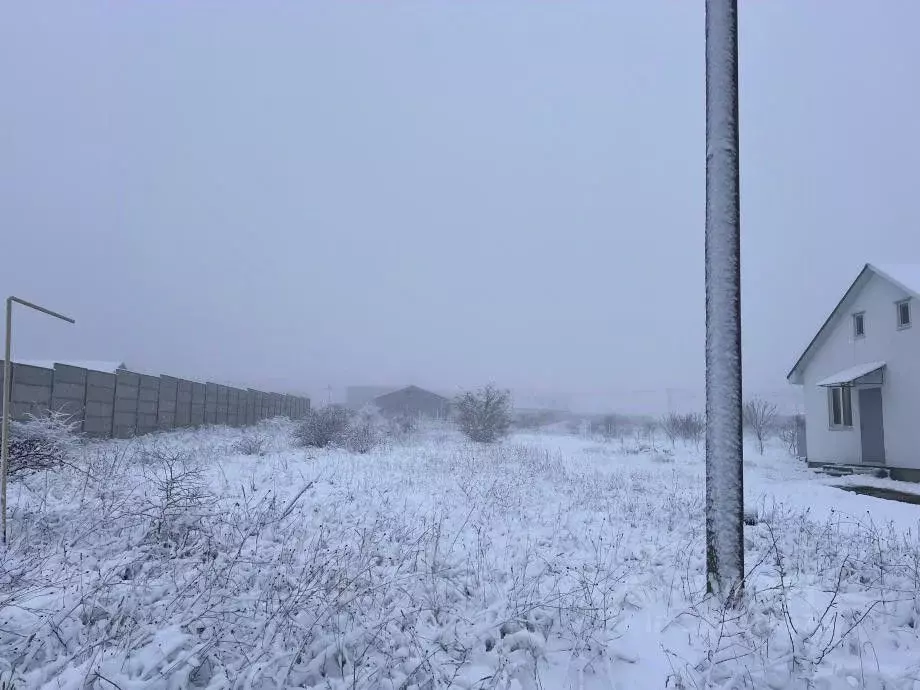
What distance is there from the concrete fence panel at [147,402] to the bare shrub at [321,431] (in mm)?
4577

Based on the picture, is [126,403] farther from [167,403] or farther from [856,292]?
[856,292]

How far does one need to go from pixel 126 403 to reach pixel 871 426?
21952 mm

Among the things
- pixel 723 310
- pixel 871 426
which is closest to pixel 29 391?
pixel 723 310

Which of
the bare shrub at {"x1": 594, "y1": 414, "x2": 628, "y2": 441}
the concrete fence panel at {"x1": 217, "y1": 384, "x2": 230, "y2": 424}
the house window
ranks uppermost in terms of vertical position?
the house window

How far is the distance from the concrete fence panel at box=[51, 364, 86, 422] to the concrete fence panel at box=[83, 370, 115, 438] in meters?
0.27

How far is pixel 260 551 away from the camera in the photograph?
432cm

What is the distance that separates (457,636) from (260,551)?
1.93m

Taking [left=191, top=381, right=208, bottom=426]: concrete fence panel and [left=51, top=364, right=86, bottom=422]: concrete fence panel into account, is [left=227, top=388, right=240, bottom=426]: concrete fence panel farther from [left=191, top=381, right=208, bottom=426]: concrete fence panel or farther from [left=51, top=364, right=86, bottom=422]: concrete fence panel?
[left=51, top=364, right=86, bottom=422]: concrete fence panel

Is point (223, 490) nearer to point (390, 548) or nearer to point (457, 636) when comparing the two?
point (390, 548)

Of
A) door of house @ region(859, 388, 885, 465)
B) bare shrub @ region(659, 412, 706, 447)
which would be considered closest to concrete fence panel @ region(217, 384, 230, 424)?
door of house @ region(859, 388, 885, 465)

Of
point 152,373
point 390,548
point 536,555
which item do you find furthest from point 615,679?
point 152,373

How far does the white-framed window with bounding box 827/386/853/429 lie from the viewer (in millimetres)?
16578

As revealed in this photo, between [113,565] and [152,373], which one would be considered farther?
[152,373]

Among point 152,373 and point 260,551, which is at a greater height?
point 152,373
